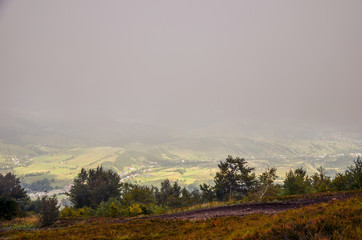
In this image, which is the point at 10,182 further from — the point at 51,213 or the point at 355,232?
the point at 355,232

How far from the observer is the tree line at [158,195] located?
22828 millimetres

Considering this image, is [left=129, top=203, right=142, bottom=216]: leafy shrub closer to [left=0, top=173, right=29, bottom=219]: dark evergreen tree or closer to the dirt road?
the dirt road

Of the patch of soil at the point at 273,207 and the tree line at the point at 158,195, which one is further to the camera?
the tree line at the point at 158,195

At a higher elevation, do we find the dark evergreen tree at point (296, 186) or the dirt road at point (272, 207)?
the dirt road at point (272, 207)

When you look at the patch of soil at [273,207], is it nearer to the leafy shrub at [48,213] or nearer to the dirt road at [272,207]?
the dirt road at [272,207]

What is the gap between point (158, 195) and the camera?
60844 millimetres

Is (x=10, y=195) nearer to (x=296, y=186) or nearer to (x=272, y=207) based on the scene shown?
(x=272, y=207)

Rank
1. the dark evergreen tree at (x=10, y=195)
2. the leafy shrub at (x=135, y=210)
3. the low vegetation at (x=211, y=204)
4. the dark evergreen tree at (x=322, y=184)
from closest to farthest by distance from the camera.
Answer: the low vegetation at (x=211, y=204)
the dark evergreen tree at (x=10, y=195)
the leafy shrub at (x=135, y=210)
the dark evergreen tree at (x=322, y=184)

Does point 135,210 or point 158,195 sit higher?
point 135,210

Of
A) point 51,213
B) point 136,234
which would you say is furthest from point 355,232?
point 51,213

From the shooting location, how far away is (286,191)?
2803 centimetres

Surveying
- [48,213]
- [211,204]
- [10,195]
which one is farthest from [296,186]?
[10,195]

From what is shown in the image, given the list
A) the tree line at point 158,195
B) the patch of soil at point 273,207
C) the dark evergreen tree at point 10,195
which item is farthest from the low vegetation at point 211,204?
the patch of soil at point 273,207

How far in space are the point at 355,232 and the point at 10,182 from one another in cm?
6702
